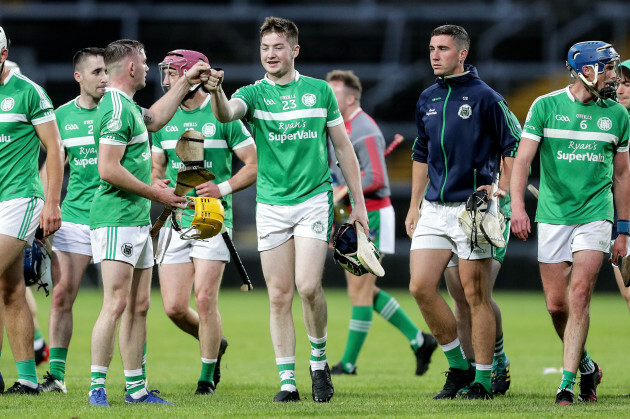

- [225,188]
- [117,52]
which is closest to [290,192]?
[225,188]

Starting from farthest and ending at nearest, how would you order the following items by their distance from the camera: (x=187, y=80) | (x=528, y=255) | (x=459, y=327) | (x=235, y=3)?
(x=235, y=3) < (x=528, y=255) < (x=459, y=327) < (x=187, y=80)

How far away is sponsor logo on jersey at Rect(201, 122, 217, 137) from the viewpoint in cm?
792

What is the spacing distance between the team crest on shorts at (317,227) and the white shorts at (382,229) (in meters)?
2.88

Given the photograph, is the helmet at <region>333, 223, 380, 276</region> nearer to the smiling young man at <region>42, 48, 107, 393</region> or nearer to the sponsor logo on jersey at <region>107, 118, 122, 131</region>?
the sponsor logo on jersey at <region>107, 118, 122, 131</region>

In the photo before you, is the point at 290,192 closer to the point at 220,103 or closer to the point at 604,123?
the point at 220,103

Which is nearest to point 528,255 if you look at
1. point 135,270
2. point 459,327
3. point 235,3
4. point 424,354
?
point 235,3

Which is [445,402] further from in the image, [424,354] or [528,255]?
[528,255]

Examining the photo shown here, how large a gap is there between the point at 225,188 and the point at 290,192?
0.78 m

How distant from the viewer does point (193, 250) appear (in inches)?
311

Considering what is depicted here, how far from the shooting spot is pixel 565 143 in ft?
22.7

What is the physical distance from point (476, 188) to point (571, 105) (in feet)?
2.82

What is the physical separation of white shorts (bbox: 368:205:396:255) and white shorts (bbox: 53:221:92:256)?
3.03 metres

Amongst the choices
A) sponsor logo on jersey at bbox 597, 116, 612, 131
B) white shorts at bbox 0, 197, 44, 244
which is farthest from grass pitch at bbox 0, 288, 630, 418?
sponsor logo on jersey at bbox 597, 116, 612, 131

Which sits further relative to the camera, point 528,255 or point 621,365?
point 528,255
